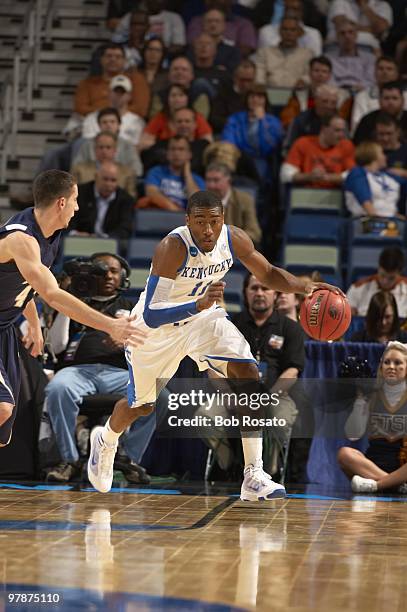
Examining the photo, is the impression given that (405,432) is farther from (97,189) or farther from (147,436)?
(97,189)

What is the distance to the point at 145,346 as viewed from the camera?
6.09 m

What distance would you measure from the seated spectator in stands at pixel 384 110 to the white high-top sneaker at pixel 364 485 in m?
4.86

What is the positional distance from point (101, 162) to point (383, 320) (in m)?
3.81

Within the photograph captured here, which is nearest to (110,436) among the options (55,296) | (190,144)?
(55,296)

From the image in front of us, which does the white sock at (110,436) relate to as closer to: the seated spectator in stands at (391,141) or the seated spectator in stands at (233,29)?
the seated spectator in stands at (391,141)

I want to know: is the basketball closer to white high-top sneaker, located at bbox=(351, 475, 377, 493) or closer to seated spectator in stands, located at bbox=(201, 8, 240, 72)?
white high-top sneaker, located at bbox=(351, 475, 377, 493)

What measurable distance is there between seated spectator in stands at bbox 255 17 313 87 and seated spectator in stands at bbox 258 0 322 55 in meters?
0.15

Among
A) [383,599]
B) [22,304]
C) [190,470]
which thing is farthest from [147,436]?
[383,599]

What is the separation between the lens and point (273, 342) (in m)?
7.82

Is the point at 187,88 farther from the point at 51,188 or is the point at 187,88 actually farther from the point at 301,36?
the point at 51,188

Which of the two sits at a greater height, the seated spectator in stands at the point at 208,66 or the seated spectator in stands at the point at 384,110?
the seated spectator in stands at the point at 208,66

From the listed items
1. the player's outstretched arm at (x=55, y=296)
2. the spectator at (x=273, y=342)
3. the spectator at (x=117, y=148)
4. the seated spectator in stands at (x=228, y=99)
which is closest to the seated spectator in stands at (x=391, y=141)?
the seated spectator in stands at (x=228, y=99)

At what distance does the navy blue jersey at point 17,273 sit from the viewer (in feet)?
17.1

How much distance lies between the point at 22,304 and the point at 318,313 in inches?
69.3
